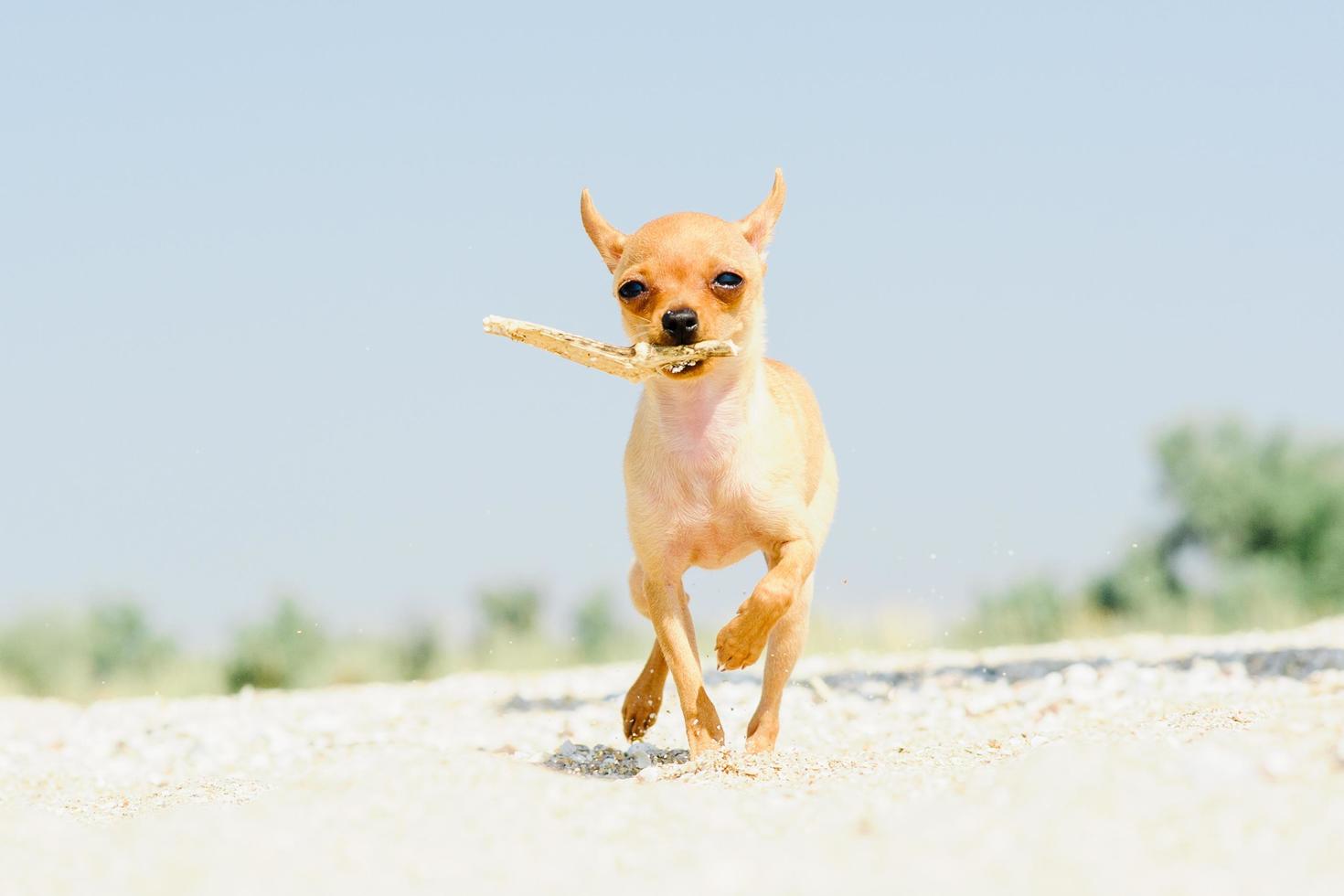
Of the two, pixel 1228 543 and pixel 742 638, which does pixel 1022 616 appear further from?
pixel 742 638

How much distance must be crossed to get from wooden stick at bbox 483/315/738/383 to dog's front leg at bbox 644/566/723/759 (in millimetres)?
894

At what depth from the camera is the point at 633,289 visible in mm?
5875

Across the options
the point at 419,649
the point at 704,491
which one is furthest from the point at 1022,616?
the point at 704,491

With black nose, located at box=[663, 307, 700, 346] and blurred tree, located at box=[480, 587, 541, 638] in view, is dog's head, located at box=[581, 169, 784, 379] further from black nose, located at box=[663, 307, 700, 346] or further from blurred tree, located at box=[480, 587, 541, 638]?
blurred tree, located at box=[480, 587, 541, 638]

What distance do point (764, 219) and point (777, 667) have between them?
209cm

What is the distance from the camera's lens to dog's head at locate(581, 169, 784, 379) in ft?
18.7

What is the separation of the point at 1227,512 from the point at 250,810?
16131 millimetres

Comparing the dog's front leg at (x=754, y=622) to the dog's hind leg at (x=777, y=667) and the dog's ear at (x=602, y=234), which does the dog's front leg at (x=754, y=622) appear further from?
the dog's ear at (x=602, y=234)

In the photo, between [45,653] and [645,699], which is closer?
[645,699]

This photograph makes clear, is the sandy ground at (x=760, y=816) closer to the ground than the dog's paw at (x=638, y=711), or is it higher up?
closer to the ground

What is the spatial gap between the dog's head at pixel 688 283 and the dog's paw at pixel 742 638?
1042 mm

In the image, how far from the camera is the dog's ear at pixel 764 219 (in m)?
6.43

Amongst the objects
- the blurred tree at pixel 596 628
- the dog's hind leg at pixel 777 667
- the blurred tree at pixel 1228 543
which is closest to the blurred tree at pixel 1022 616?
the blurred tree at pixel 1228 543

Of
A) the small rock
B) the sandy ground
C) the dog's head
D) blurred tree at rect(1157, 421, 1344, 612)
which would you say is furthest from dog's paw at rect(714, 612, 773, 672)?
blurred tree at rect(1157, 421, 1344, 612)
